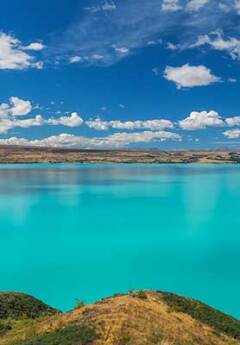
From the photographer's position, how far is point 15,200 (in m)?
94.1

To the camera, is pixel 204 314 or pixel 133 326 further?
pixel 204 314

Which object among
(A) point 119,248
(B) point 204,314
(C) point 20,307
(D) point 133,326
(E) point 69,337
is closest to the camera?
(E) point 69,337

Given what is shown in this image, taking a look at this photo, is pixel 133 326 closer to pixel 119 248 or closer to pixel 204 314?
pixel 204 314

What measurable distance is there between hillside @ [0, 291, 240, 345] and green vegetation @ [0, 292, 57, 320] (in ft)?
4.64

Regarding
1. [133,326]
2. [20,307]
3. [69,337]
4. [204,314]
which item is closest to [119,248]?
[20,307]

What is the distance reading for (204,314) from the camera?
21578 mm

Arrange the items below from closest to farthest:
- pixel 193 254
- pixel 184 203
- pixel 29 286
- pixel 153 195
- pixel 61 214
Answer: pixel 29 286, pixel 193 254, pixel 61 214, pixel 184 203, pixel 153 195

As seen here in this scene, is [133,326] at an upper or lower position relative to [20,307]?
upper

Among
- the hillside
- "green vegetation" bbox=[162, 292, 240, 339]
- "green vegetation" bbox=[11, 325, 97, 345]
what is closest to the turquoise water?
"green vegetation" bbox=[162, 292, 240, 339]

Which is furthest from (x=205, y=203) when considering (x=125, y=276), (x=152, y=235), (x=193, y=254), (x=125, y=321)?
(x=125, y=321)

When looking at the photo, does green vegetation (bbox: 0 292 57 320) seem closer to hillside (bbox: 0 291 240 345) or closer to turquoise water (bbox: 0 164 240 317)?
hillside (bbox: 0 291 240 345)

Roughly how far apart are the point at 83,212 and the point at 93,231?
1764cm

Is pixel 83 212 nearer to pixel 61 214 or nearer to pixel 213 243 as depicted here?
pixel 61 214

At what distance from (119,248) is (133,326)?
34123 mm
